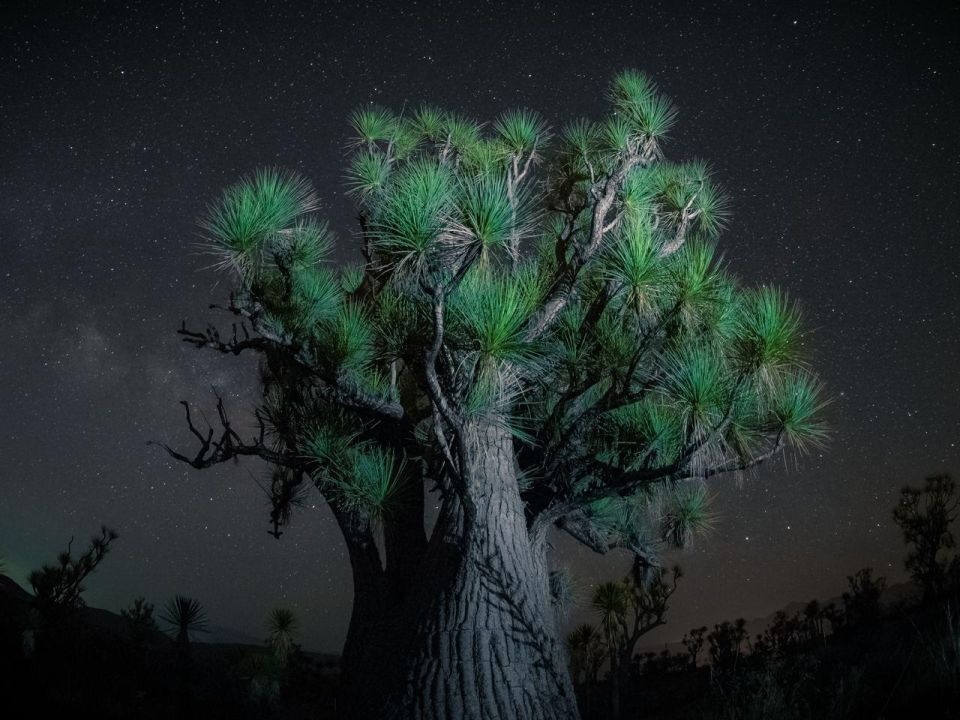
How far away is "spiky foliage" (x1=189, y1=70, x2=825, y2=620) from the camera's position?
213 inches

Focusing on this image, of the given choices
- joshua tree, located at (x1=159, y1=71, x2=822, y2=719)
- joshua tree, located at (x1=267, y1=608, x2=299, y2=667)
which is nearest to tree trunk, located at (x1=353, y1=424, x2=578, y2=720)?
joshua tree, located at (x1=159, y1=71, x2=822, y2=719)

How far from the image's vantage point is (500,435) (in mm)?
6375

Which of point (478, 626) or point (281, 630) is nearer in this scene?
point (478, 626)

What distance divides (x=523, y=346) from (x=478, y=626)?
2.30 meters

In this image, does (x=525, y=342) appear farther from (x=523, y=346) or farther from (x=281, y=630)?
(x=281, y=630)

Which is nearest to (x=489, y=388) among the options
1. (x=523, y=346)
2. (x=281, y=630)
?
(x=523, y=346)

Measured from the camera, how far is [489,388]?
5.31m

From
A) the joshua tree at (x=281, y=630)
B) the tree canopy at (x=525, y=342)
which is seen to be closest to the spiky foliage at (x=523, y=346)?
the tree canopy at (x=525, y=342)

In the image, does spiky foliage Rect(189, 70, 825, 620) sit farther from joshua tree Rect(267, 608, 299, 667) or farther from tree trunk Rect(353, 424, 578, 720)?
joshua tree Rect(267, 608, 299, 667)

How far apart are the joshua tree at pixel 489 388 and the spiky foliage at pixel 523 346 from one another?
28 millimetres

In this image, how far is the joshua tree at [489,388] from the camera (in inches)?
207

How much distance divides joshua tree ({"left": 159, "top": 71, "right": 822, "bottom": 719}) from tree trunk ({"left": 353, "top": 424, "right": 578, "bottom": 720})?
2 cm

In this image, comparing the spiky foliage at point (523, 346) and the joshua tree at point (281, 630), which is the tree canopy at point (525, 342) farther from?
the joshua tree at point (281, 630)

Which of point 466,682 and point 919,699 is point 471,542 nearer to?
point 466,682
